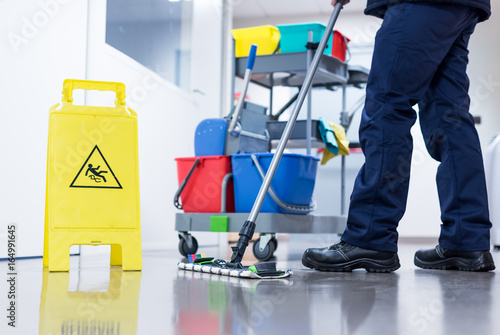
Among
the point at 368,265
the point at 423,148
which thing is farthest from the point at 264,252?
the point at 423,148

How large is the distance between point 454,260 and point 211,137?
115 cm

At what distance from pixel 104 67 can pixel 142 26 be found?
0.56m

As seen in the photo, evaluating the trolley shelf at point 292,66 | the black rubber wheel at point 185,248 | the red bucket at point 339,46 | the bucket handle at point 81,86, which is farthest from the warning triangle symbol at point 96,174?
the red bucket at point 339,46

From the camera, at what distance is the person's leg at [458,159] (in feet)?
5.64

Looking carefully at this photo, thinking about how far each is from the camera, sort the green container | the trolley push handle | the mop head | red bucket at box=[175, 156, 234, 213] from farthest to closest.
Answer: the green container < red bucket at box=[175, 156, 234, 213] < the trolley push handle < the mop head

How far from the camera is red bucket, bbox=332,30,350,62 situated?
3.13 m

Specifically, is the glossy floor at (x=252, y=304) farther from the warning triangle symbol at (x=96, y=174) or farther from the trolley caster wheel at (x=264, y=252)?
the trolley caster wheel at (x=264, y=252)

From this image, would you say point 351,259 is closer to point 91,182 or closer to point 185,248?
point 91,182

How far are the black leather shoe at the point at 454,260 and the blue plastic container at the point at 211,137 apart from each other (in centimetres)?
99

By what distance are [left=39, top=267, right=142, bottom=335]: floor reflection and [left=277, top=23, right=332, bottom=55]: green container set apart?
1.84 meters

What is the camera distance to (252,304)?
3.20 ft

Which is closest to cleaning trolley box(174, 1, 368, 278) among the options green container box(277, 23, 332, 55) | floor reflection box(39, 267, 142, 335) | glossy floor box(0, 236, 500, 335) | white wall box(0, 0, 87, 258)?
green container box(277, 23, 332, 55)

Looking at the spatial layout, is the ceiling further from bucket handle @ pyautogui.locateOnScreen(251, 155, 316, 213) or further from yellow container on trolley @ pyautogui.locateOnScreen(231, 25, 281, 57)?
bucket handle @ pyautogui.locateOnScreen(251, 155, 316, 213)

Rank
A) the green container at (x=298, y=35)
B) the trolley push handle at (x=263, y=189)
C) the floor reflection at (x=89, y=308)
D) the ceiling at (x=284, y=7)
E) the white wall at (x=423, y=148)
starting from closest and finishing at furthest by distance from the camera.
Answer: the floor reflection at (x=89, y=308) → the trolley push handle at (x=263, y=189) → the green container at (x=298, y=35) → the white wall at (x=423, y=148) → the ceiling at (x=284, y=7)
